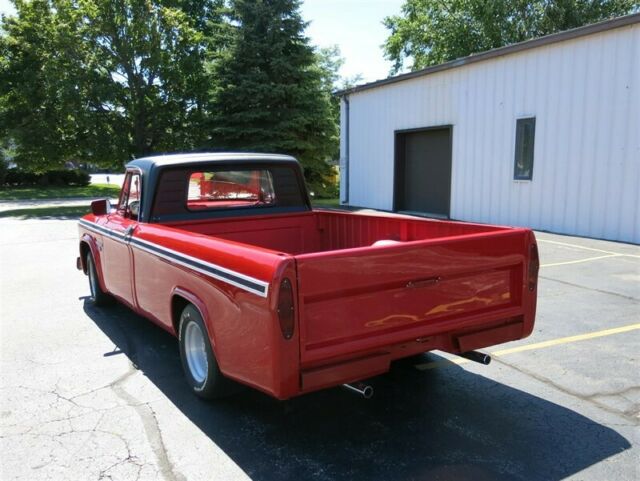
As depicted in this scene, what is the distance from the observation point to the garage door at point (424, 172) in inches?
611

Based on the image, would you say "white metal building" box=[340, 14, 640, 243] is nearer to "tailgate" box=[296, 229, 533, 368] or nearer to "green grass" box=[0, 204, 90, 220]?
"tailgate" box=[296, 229, 533, 368]

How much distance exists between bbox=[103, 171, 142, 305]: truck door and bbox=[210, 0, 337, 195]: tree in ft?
47.0

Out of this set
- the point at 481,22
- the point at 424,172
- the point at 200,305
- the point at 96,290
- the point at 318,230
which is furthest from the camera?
the point at 481,22

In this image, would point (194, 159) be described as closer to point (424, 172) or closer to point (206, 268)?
point (206, 268)

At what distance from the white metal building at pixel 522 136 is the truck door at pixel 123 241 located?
9.47 meters

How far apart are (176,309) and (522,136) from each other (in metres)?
11.0

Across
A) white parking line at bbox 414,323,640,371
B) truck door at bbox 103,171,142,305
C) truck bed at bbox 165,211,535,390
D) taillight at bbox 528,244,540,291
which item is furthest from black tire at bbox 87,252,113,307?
taillight at bbox 528,244,540,291

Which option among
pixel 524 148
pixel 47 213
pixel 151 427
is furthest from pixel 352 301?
pixel 47 213

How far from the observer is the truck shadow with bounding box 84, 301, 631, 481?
2988 mm

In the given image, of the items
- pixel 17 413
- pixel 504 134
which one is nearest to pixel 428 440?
pixel 17 413

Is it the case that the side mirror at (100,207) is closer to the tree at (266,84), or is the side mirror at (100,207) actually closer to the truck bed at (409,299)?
the truck bed at (409,299)

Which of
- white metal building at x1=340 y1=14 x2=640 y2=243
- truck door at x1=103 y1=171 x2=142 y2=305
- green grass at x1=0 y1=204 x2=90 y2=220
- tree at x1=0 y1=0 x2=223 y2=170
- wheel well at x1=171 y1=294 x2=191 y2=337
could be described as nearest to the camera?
wheel well at x1=171 y1=294 x2=191 y2=337

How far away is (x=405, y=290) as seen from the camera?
324cm

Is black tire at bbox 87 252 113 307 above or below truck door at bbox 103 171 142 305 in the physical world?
below
